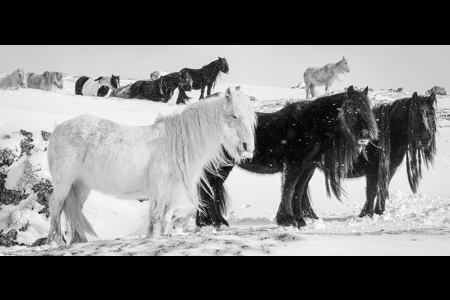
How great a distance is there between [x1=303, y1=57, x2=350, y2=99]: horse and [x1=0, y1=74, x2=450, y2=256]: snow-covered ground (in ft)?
13.9

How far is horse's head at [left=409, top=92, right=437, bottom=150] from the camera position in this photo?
7329 millimetres

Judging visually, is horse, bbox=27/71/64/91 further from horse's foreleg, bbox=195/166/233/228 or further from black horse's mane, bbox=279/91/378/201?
black horse's mane, bbox=279/91/378/201

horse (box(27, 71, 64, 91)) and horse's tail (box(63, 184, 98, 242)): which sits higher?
horse (box(27, 71, 64, 91))

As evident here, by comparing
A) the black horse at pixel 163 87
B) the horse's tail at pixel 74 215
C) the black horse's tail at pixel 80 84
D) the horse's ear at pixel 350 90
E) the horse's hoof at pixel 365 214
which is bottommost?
the horse's hoof at pixel 365 214

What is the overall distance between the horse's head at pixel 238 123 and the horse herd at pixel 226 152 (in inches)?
0.4

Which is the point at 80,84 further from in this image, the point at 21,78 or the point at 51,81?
the point at 21,78

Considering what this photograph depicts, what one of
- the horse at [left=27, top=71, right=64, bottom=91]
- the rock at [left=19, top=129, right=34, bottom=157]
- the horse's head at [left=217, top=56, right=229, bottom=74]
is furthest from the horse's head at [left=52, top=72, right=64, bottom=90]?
the rock at [left=19, top=129, right=34, bottom=157]

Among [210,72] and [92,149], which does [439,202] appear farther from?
[210,72]

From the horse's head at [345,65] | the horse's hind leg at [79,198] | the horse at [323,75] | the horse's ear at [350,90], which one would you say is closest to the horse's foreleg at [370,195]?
the horse's ear at [350,90]

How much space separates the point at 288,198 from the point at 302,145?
76 cm

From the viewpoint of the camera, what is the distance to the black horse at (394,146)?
727cm

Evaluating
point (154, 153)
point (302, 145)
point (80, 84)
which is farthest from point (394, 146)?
point (80, 84)

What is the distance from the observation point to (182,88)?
596 inches

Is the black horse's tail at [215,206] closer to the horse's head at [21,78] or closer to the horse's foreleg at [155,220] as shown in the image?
the horse's foreleg at [155,220]
